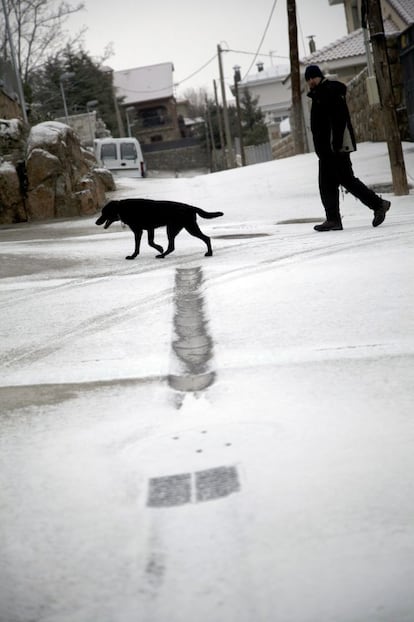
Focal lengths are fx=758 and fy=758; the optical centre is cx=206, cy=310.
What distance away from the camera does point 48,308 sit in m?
4.99

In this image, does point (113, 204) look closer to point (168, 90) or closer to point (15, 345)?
point (15, 345)

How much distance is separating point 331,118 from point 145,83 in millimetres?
78493

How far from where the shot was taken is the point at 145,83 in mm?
81875

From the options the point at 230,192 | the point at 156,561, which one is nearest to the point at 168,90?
the point at 230,192

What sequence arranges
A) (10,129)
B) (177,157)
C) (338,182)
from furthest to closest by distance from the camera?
(177,157) < (10,129) < (338,182)

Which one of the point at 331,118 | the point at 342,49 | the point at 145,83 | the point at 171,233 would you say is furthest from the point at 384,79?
the point at 145,83

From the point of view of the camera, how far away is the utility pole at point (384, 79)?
9086 mm

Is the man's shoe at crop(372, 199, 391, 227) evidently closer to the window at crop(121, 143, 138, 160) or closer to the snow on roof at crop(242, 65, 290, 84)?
the window at crop(121, 143, 138, 160)

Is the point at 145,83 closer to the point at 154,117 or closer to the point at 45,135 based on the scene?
the point at 154,117

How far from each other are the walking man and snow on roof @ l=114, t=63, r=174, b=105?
7446cm

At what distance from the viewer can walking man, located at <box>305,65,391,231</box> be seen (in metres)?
7.13

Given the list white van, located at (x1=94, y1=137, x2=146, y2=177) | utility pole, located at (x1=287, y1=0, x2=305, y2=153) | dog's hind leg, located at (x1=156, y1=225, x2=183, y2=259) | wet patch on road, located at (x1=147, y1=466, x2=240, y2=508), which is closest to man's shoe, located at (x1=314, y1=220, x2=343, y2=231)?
dog's hind leg, located at (x1=156, y1=225, x2=183, y2=259)

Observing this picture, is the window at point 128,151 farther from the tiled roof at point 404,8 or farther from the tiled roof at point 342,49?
the tiled roof at point 342,49

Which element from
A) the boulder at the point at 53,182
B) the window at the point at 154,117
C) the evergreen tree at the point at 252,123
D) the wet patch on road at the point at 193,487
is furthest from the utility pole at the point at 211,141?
the wet patch on road at the point at 193,487
